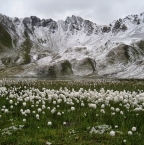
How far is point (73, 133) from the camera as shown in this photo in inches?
491

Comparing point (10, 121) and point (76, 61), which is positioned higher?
point (76, 61)

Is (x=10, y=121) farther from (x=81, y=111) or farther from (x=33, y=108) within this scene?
(x=81, y=111)

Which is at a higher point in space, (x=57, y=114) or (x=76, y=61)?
(x=76, y=61)

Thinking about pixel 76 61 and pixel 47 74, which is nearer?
pixel 47 74

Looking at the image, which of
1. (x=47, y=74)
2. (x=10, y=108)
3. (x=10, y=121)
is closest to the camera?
(x=10, y=121)

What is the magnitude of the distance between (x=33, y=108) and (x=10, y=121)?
2.81 m

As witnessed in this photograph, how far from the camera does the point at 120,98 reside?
1877 cm

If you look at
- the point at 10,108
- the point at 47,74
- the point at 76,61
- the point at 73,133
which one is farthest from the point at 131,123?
the point at 76,61

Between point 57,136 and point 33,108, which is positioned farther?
point 33,108

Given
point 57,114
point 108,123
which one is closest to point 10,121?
point 57,114

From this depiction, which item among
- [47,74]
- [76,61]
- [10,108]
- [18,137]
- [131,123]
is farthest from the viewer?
[76,61]

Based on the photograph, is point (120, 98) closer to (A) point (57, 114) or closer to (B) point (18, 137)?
(A) point (57, 114)

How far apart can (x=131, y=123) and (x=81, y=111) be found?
13.2 ft

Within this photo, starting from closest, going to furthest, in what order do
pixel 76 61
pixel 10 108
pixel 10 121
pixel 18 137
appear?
pixel 18 137 < pixel 10 121 < pixel 10 108 < pixel 76 61
